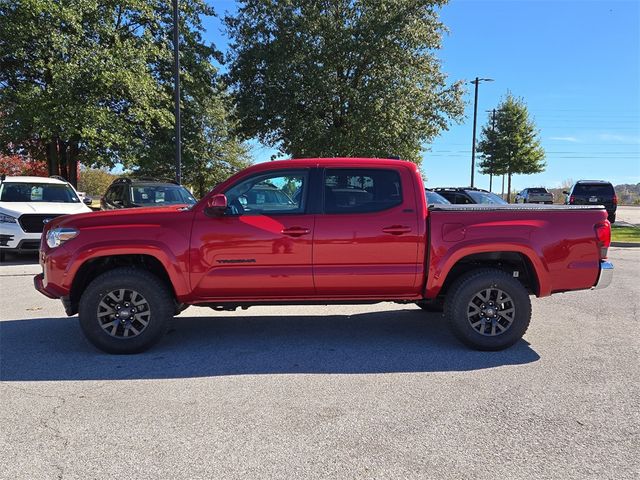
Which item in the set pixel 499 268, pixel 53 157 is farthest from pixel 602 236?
pixel 53 157

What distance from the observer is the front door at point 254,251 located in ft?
15.2

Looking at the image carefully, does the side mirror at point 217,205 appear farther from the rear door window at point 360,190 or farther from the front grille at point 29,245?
the front grille at point 29,245

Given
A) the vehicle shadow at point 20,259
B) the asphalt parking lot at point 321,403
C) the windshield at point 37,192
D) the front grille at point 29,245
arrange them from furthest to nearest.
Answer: the windshield at point 37,192
the vehicle shadow at point 20,259
the front grille at point 29,245
the asphalt parking lot at point 321,403

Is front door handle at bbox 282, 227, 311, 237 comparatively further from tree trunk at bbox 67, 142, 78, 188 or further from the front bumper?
tree trunk at bbox 67, 142, 78, 188

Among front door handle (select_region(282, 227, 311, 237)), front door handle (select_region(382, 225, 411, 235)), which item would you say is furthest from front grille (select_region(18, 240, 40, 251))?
front door handle (select_region(382, 225, 411, 235))

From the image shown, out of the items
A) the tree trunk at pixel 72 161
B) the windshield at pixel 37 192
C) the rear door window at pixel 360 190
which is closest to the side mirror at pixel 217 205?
the rear door window at pixel 360 190

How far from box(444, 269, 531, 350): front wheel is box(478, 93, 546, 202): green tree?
3301 cm

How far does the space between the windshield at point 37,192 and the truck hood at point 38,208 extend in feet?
1.55

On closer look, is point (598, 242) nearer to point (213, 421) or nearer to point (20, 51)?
point (213, 421)

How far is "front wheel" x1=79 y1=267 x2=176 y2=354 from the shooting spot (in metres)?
4.64

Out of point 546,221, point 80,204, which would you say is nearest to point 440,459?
point 546,221

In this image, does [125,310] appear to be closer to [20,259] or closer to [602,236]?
[602,236]

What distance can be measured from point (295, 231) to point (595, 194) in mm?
19671

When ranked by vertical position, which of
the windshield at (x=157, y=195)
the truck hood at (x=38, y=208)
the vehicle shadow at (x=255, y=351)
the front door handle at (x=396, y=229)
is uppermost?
the windshield at (x=157, y=195)
